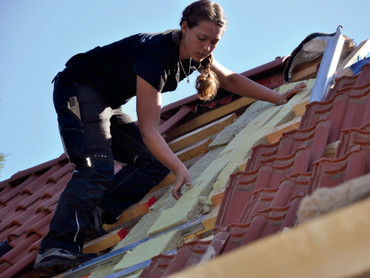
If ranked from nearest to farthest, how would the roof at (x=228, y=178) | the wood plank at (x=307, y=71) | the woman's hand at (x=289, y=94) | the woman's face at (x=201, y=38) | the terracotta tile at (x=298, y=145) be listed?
the roof at (x=228, y=178) < the terracotta tile at (x=298, y=145) < the woman's face at (x=201, y=38) < the woman's hand at (x=289, y=94) < the wood plank at (x=307, y=71)

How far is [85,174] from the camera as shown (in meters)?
3.62

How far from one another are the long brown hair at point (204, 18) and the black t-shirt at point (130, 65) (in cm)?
10

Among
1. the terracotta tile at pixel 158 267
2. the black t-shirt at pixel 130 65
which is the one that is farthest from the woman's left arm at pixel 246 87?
the terracotta tile at pixel 158 267

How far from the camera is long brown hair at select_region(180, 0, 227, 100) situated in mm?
3430

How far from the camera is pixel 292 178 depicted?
2.23m

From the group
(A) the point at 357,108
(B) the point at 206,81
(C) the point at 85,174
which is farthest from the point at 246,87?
(A) the point at 357,108

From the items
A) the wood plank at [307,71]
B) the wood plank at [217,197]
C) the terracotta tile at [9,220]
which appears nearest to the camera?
the wood plank at [217,197]

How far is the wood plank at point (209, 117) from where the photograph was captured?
4957 millimetres

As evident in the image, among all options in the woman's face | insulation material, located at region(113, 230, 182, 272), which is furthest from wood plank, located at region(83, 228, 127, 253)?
the woman's face

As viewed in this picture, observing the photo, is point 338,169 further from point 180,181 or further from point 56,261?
point 56,261

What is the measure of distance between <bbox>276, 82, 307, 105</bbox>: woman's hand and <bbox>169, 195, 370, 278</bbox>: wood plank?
326cm

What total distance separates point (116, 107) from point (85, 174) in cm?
60

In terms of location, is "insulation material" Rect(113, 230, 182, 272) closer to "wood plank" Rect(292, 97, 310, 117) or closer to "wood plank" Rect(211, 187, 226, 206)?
"wood plank" Rect(211, 187, 226, 206)

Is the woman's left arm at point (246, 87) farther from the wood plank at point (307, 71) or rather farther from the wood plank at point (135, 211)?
the wood plank at point (135, 211)
